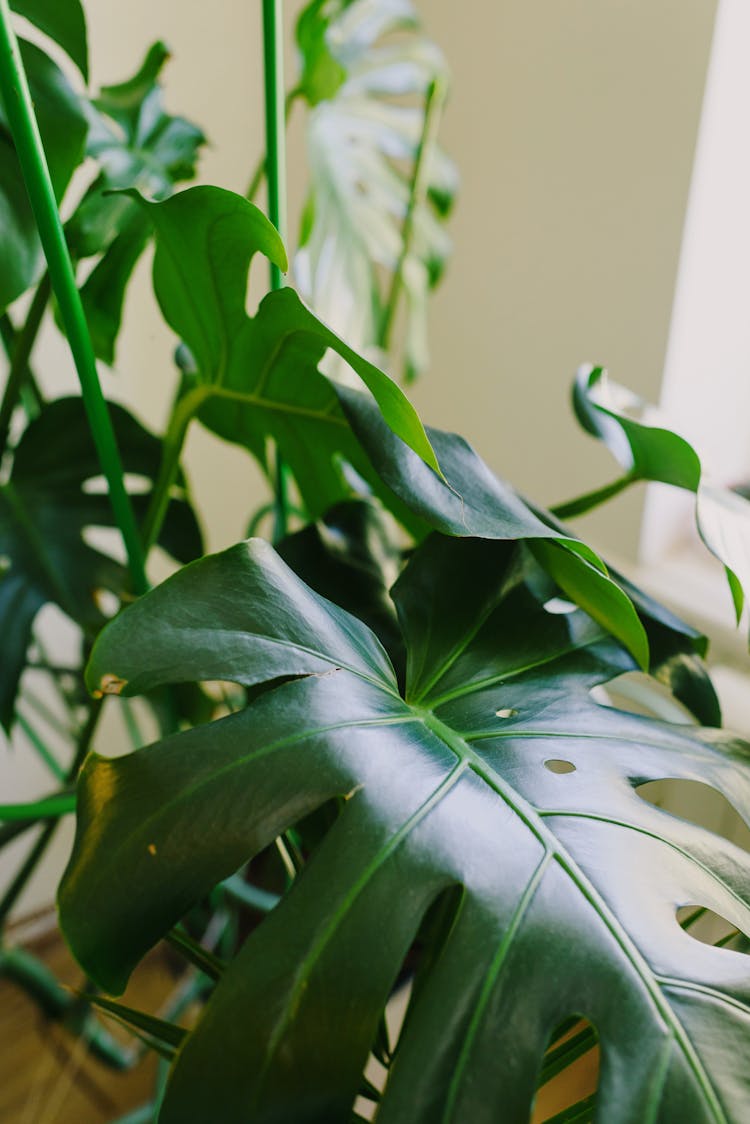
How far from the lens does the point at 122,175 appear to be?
2.08 feet

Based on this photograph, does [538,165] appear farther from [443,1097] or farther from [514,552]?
[443,1097]

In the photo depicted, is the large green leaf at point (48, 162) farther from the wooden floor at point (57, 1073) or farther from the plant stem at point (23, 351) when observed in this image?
the wooden floor at point (57, 1073)

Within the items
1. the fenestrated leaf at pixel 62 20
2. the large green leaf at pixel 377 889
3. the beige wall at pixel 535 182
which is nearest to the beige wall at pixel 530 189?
the beige wall at pixel 535 182

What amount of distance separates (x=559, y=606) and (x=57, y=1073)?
1.07 m

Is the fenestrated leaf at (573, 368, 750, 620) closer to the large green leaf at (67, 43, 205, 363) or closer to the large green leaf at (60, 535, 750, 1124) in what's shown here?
the large green leaf at (60, 535, 750, 1124)

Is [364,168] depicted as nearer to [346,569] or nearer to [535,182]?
[535,182]

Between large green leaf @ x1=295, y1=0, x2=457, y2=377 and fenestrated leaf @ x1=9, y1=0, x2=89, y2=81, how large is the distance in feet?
0.65

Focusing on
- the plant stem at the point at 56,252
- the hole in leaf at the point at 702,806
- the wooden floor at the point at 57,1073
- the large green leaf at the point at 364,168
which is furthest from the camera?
the wooden floor at the point at 57,1073

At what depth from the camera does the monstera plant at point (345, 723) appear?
1.10ft

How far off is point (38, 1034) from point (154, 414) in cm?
89

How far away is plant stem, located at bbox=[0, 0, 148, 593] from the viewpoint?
1.40ft

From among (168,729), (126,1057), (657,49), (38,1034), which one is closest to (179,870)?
(168,729)

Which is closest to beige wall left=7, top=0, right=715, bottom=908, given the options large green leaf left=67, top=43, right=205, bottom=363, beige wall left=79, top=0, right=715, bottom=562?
beige wall left=79, top=0, right=715, bottom=562

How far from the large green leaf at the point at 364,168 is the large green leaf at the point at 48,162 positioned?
186mm
